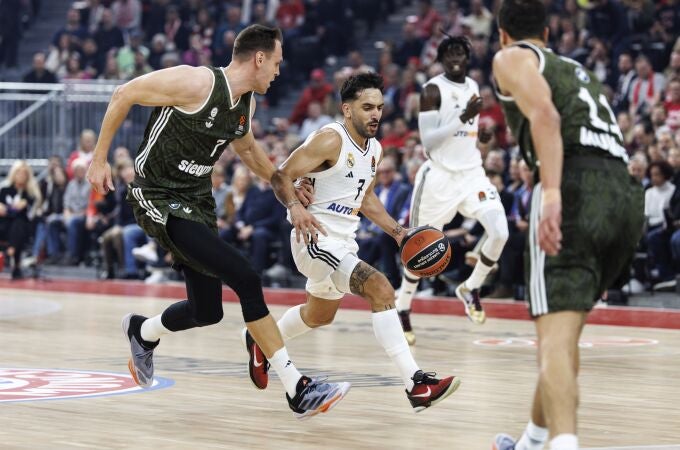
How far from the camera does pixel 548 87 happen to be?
5.25 meters

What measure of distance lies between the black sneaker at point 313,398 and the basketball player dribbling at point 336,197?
28.6 inches

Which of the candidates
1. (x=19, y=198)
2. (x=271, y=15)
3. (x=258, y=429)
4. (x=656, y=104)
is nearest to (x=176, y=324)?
(x=258, y=429)

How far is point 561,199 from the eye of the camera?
208 inches

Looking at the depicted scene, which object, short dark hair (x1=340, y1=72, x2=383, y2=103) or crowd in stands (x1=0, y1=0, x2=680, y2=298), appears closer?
short dark hair (x1=340, y1=72, x2=383, y2=103)

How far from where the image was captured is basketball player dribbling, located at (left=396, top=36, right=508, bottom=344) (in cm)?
1155

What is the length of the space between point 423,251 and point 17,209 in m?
12.4

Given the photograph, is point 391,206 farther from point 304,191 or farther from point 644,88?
point 304,191

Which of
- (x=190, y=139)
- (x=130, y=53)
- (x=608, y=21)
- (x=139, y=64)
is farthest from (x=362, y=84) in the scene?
(x=130, y=53)

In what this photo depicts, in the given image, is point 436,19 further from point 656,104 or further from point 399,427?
point 399,427

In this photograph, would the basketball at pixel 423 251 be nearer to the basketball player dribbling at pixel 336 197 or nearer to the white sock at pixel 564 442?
the basketball player dribbling at pixel 336 197

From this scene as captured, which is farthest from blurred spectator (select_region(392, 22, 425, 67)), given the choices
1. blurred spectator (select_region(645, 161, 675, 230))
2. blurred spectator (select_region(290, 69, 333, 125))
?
blurred spectator (select_region(645, 161, 675, 230))

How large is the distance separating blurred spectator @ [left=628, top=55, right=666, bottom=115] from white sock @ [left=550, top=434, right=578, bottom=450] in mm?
11955

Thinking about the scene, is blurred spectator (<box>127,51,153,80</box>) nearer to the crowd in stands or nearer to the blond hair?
the crowd in stands

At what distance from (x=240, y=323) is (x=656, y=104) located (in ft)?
18.5
